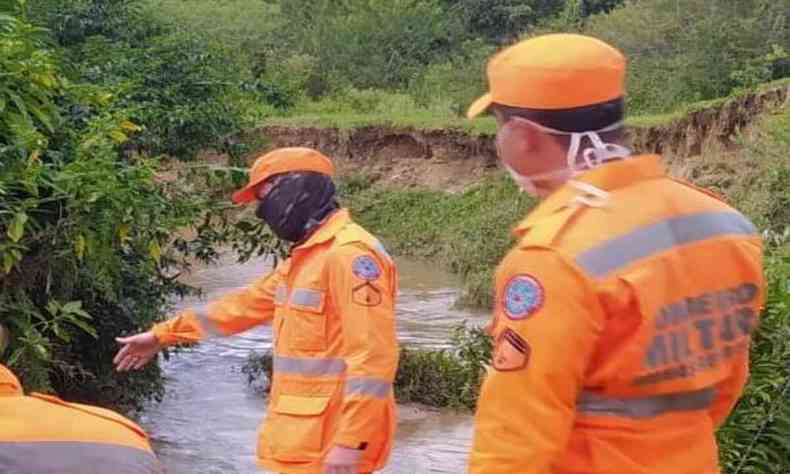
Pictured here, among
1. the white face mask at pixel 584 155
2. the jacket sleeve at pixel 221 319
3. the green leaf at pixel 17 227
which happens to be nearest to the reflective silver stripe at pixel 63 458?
the white face mask at pixel 584 155

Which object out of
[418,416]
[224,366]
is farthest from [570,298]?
[224,366]

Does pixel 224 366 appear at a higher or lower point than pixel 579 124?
lower

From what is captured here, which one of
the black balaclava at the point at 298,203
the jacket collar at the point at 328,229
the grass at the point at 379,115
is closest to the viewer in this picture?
the jacket collar at the point at 328,229

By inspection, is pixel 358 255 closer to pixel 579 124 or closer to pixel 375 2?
pixel 579 124

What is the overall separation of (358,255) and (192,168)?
4676 millimetres

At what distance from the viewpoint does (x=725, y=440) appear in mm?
4824

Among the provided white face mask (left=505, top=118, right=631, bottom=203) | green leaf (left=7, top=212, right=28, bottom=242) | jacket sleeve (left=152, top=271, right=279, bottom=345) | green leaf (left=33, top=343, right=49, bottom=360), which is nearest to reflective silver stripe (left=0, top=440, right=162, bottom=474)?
white face mask (left=505, top=118, right=631, bottom=203)

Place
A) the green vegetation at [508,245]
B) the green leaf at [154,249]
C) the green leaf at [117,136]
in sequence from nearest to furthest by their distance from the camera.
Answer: the green vegetation at [508,245], the green leaf at [117,136], the green leaf at [154,249]

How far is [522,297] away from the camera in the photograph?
7.79 feet

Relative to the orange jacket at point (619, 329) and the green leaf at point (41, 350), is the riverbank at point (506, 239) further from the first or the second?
the green leaf at point (41, 350)

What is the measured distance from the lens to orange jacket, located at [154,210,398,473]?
4062mm

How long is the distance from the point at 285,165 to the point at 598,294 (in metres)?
2.25

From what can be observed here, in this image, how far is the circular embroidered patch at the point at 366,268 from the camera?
13.7 feet

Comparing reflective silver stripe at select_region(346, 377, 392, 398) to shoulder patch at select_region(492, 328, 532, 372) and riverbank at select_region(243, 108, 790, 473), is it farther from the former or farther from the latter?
shoulder patch at select_region(492, 328, 532, 372)
